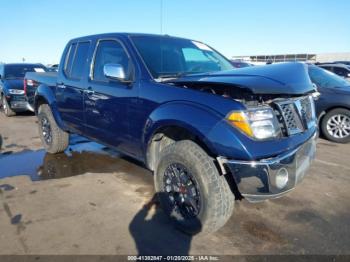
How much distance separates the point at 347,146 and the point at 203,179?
4810mm

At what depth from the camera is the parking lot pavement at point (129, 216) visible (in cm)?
279

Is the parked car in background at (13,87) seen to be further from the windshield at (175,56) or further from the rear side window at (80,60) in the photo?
the windshield at (175,56)

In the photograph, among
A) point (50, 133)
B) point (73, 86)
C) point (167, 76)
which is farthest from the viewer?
point (50, 133)

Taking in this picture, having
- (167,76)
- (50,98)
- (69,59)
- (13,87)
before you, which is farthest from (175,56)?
(13,87)

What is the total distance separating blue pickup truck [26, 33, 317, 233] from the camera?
8.31 feet

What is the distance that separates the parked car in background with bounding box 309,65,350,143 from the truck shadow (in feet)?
15.7

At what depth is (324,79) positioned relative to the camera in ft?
22.6

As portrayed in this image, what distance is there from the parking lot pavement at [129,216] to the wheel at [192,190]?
0.61ft

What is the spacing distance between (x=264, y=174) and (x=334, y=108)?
5010mm

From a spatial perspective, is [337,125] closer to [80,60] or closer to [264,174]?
[264,174]

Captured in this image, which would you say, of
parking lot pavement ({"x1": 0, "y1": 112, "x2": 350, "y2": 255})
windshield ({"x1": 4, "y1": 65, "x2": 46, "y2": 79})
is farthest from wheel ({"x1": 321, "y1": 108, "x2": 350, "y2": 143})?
windshield ({"x1": 4, "y1": 65, "x2": 46, "y2": 79})


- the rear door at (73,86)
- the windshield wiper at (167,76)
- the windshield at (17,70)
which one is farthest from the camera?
the windshield at (17,70)

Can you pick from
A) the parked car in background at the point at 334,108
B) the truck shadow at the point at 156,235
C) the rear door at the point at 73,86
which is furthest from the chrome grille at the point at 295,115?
the parked car in background at the point at 334,108

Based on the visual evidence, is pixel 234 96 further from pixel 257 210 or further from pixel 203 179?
pixel 257 210
